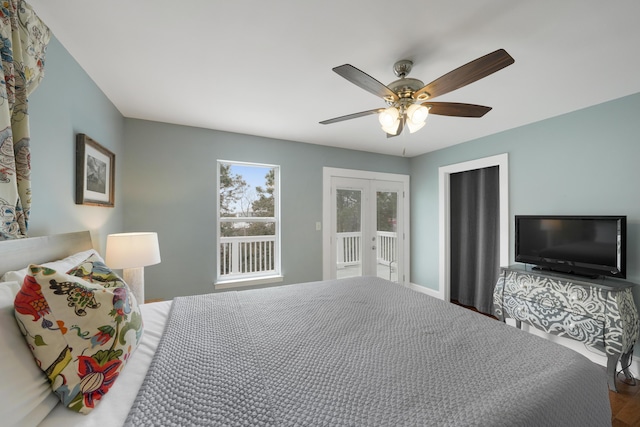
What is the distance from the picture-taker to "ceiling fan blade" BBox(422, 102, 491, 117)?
1.71 m

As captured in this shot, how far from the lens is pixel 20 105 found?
1102 millimetres

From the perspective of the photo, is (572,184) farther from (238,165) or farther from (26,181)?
(26,181)

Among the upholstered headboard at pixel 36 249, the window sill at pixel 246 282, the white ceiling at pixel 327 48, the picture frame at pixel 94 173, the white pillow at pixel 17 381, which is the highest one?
the white ceiling at pixel 327 48

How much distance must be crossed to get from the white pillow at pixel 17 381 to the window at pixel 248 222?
2.44 meters

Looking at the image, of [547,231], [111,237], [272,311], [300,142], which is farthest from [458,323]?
[300,142]

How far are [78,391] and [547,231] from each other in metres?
3.64

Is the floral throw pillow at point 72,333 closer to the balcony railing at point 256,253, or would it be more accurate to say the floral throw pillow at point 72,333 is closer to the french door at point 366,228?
the balcony railing at point 256,253

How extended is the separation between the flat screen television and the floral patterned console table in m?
0.12

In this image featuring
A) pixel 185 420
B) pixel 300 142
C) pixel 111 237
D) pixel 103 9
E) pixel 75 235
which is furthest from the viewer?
pixel 300 142

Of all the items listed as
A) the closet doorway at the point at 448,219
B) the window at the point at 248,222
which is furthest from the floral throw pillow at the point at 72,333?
the closet doorway at the point at 448,219

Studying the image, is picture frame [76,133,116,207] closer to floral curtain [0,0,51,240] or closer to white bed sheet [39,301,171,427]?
floral curtain [0,0,51,240]

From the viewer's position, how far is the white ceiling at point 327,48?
1318 mm

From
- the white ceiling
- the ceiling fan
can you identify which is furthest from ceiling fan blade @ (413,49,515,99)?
the white ceiling

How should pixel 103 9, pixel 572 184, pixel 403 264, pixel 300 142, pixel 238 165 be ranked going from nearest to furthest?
pixel 103 9, pixel 572 184, pixel 238 165, pixel 300 142, pixel 403 264
